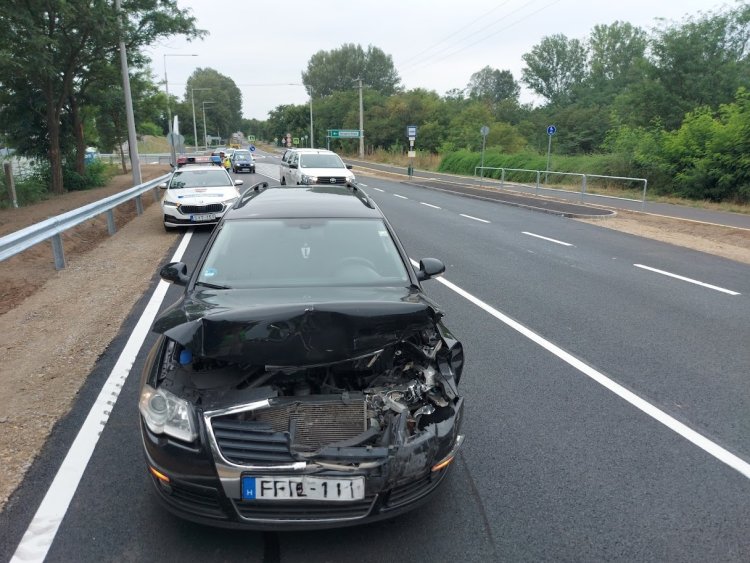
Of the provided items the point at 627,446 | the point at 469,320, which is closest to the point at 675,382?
the point at 627,446

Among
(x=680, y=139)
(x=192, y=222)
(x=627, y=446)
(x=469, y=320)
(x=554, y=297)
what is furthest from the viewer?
(x=680, y=139)

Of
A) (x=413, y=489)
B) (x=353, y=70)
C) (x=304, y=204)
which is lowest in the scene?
(x=413, y=489)

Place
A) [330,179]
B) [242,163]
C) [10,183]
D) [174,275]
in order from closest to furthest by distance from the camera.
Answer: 1. [174,275]
2. [10,183]
3. [330,179]
4. [242,163]

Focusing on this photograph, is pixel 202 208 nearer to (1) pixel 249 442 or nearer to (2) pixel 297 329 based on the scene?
(2) pixel 297 329

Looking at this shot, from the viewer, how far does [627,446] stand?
407cm

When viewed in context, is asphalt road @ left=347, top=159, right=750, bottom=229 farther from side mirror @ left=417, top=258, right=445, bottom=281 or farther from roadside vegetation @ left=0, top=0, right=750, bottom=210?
side mirror @ left=417, top=258, right=445, bottom=281

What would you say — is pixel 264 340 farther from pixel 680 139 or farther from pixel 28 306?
pixel 680 139

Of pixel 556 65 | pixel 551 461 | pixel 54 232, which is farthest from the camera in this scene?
pixel 556 65

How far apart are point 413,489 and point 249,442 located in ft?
2.79

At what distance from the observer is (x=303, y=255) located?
171 inches

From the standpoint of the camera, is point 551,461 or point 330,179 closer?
point 551,461

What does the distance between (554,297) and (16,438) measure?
662cm

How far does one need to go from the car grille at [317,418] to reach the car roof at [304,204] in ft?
6.72

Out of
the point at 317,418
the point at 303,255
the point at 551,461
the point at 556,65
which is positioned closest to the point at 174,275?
the point at 303,255
